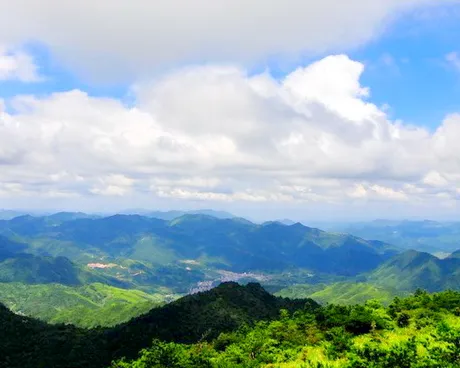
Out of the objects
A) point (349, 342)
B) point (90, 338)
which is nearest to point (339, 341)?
point (349, 342)

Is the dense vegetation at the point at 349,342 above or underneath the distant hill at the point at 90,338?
above

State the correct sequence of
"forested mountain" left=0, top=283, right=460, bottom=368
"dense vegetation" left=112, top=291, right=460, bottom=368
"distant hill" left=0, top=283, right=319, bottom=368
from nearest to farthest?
"dense vegetation" left=112, top=291, right=460, bottom=368 → "forested mountain" left=0, top=283, right=460, bottom=368 → "distant hill" left=0, top=283, right=319, bottom=368

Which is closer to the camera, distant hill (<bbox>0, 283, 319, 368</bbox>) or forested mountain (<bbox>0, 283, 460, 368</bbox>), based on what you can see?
forested mountain (<bbox>0, 283, 460, 368</bbox>)

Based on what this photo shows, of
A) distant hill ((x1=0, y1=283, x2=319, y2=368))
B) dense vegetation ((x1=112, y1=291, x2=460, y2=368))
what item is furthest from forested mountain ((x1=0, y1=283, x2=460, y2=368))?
distant hill ((x1=0, y1=283, x2=319, y2=368))

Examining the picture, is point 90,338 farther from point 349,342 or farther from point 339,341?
point 349,342

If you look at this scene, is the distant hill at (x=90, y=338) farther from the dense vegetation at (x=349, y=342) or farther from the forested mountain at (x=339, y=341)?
the dense vegetation at (x=349, y=342)

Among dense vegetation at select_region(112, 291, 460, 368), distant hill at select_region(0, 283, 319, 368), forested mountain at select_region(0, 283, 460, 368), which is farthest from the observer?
distant hill at select_region(0, 283, 319, 368)

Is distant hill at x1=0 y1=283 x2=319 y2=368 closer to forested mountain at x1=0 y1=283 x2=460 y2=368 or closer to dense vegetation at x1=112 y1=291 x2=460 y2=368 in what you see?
forested mountain at x1=0 y1=283 x2=460 y2=368

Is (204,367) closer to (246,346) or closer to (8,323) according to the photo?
(246,346)

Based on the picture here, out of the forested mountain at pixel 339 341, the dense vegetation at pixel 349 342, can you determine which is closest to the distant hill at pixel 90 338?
the forested mountain at pixel 339 341

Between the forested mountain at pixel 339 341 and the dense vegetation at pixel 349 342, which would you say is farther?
the forested mountain at pixel 339 341

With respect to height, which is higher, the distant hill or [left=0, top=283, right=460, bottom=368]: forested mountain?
[left=0, top=283, right=460, bottom=368]: forested mountain
